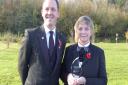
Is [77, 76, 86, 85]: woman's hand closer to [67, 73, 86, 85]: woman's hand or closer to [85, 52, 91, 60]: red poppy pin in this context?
[67, 73, 86, 85]: woman's hand

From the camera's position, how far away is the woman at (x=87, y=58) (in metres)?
4.18

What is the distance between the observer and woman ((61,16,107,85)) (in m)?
4.18

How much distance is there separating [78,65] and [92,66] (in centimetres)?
15

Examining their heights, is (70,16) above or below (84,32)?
below

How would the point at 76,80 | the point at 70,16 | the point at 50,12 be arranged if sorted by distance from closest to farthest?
the point at 76,80 → the point at 50,12 → the point at 70,16

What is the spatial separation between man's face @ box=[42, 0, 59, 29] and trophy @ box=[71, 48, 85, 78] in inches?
16.5

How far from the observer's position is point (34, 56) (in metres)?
4.23

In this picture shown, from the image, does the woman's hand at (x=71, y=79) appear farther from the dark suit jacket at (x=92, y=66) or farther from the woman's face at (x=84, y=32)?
the woman's face at (x=84, y=32)

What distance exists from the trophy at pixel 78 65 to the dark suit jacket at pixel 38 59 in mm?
157

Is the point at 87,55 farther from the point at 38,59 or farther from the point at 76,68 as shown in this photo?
the point at 38,59

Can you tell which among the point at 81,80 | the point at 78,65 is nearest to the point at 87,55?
the point at 78,65

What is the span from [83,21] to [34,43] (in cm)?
56

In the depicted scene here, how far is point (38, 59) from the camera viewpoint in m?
4.17

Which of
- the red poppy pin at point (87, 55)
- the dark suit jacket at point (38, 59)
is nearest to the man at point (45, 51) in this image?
the dark suit jacket at point (38, 59)
